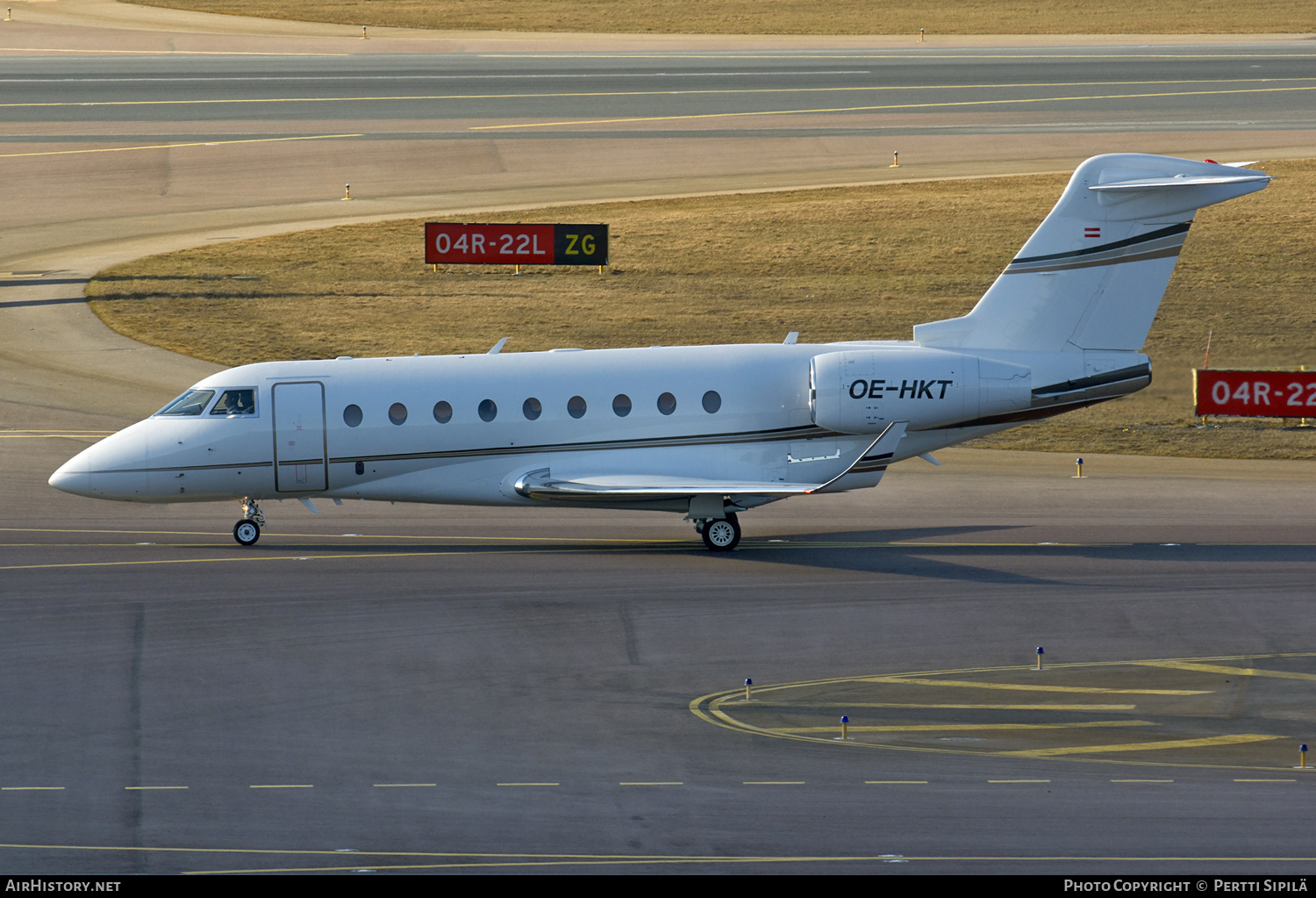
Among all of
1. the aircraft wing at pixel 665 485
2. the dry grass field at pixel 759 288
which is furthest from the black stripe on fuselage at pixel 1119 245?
the dry grass field at pixel 759 288

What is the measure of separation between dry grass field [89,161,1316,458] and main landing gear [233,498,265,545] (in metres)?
14.8

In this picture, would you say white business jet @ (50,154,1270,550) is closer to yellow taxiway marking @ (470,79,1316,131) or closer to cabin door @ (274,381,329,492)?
cabin door @ (274,381,329,492)

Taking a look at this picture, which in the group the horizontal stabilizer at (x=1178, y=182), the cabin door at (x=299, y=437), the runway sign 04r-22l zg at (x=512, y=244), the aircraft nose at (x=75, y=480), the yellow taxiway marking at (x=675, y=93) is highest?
the yellow taxiway marking at (x=675, y=93)

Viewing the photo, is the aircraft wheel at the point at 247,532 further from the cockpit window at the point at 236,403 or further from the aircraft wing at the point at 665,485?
the aircraft wing at the point at 665,485

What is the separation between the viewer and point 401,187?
61.5 metres

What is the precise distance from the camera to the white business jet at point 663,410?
91.4ft

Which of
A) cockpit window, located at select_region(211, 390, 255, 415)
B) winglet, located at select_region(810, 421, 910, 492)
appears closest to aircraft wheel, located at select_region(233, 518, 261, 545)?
cockpit window, located at select_region(211, 390, 255, 415)

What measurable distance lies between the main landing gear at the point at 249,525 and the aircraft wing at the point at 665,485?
497 cm

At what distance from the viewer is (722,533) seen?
2816 centimetres

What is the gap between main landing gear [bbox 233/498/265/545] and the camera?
2862cm

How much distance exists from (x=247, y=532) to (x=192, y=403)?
2550mm

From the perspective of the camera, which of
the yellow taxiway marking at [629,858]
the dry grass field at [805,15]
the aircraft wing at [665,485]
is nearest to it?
the yellow taxiway marking at [629,858]

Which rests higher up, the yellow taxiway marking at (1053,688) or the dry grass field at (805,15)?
the dry grass field at (805,15)

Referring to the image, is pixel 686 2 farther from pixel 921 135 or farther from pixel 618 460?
pixel 618 460
